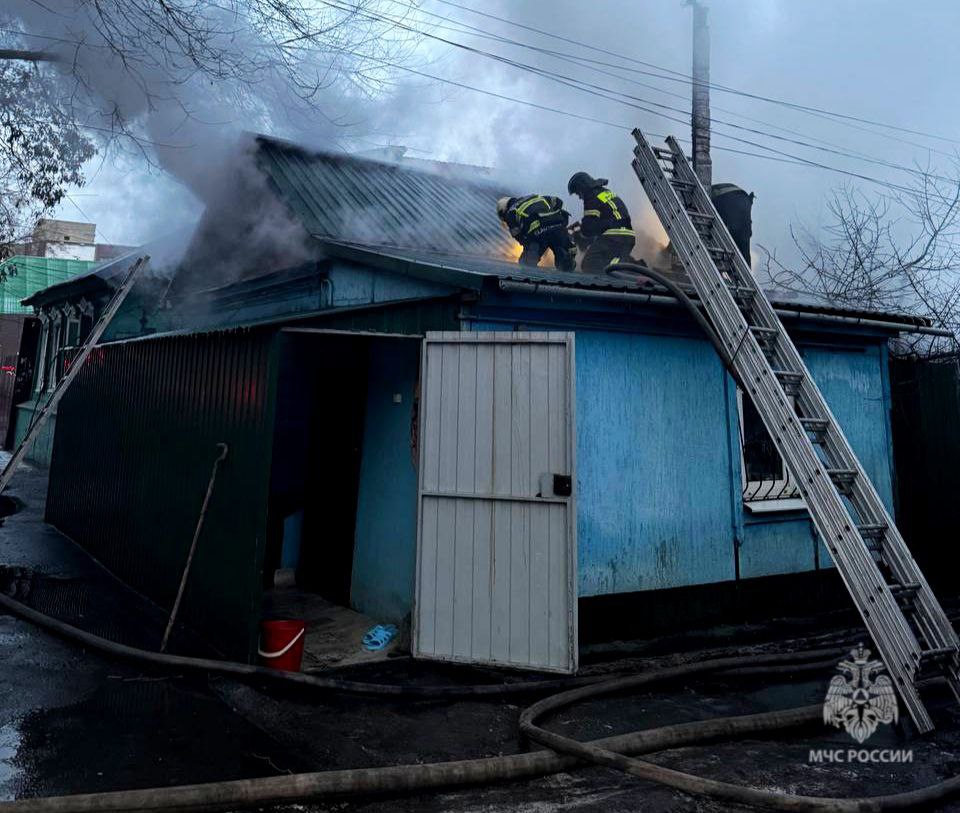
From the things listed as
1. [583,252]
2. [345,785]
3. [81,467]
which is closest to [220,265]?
[81,467]

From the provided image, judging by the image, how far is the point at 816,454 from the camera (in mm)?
4973

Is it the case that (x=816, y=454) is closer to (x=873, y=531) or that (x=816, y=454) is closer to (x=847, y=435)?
(x=873, y=531)

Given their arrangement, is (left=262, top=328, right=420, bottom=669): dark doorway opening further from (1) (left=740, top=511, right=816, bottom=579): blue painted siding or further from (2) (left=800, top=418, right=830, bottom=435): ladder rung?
(1) (left=740, top=511, right=816, bottom=579): blue painted siding

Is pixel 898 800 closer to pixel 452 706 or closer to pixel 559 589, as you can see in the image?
pixel 559 589

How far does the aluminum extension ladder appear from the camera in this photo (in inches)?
163

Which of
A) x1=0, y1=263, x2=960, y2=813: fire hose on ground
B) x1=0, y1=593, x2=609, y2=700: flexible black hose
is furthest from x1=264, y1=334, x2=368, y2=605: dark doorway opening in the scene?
x1=0, y1=263, x2=960, y2=813: fire hose on ground

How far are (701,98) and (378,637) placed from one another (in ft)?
39.3

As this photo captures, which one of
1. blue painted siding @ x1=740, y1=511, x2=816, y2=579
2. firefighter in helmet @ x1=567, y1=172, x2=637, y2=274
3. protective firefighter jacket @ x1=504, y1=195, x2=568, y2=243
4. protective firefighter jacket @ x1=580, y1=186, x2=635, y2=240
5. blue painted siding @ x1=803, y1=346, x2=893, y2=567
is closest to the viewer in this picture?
blue painted siding @ x1=740, y1=511, x2=816, y2=579

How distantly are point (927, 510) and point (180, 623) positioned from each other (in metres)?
8.58

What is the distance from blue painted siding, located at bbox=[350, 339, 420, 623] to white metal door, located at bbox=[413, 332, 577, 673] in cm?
56

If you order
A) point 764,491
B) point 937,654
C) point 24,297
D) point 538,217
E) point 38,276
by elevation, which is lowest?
point 937,654

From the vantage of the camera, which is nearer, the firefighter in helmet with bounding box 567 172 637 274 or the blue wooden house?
the blue wooden house

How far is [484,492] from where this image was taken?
204 inches

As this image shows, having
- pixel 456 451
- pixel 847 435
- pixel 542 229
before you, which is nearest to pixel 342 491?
pixel 456 451
